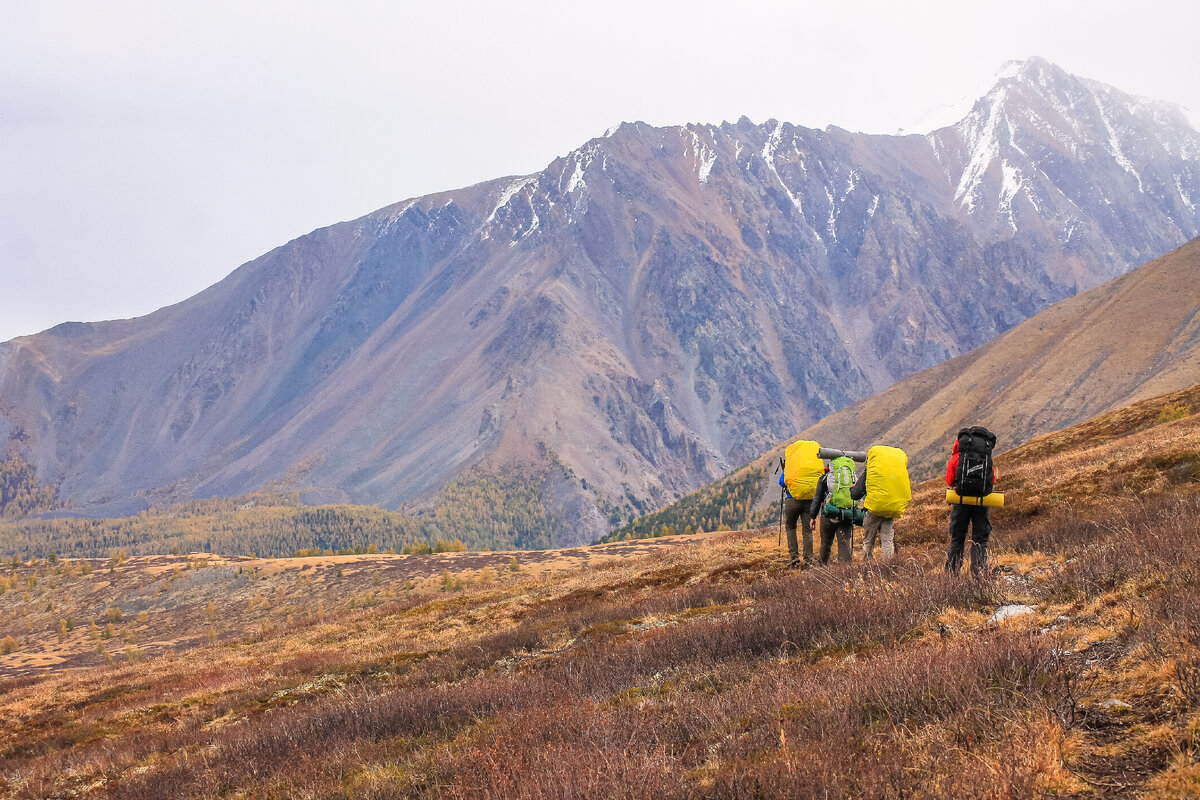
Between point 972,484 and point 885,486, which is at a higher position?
point 972,484

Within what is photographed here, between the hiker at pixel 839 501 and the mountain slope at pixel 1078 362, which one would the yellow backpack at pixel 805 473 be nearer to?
the hiker at pixel 839 501

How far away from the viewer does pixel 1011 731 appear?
519cm

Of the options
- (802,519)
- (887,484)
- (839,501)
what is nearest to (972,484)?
(887,484)

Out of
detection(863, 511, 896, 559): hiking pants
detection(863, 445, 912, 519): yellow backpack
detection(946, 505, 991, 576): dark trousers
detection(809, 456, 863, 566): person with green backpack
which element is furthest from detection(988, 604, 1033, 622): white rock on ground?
detection(809, 456, 863, 566): person with green backpack

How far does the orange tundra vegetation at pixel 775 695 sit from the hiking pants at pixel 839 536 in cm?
145

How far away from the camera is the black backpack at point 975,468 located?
40.9 feet

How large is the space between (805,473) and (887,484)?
9.68 feet

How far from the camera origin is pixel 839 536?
16859 mm

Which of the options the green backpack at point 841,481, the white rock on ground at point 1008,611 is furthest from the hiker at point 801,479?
the white rock on ground at point 1008,611

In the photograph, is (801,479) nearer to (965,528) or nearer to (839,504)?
(839,504)

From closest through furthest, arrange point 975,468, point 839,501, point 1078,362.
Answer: point 975,468
point 839,501
point 1078,362

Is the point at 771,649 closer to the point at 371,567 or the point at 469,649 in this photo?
the point at 469,649

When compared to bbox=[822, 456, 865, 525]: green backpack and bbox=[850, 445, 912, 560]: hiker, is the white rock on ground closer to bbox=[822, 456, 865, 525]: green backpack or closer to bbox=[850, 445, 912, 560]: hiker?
bbox=[850, 445, 912, 560]: hiker

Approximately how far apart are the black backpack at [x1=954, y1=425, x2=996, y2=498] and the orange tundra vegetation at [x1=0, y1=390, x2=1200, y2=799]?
1.27 metres
